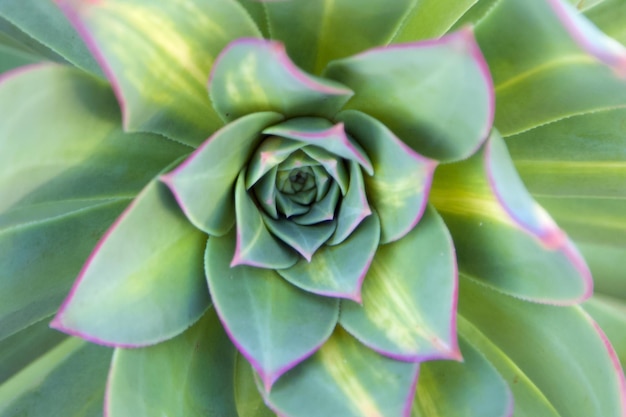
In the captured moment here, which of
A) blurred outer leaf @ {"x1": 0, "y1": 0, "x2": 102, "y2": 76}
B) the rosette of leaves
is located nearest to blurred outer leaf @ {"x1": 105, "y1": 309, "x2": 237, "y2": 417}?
the rosette of leaves

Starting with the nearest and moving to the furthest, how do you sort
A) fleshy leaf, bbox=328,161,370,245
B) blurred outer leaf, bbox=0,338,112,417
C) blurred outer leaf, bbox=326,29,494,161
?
blurred outer leaf, bbox=326,29,494,161
fleshy leaf, bbox=328,161,370,245
blurred outer leaf, bbox=0,338,112,417

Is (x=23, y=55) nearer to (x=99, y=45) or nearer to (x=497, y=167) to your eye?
(x=99, y=45)

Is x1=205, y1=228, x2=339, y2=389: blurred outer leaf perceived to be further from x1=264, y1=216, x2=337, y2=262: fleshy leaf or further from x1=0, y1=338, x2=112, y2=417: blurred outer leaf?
x1=0, y1=338, x2=112, y2=417: blurred outer leaf

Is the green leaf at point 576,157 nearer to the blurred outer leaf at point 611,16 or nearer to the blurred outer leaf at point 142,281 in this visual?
the blurred outer leaf at point 611,16

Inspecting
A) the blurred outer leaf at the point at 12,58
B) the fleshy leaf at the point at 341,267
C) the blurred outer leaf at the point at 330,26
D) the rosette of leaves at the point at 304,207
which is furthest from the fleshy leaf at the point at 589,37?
the blurred outer leaf at the point at 12,58

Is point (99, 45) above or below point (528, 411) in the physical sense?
above

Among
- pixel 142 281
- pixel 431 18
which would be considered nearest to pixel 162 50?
pixel 142 281

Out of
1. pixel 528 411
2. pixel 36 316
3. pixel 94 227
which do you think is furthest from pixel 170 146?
pixel 528 411
